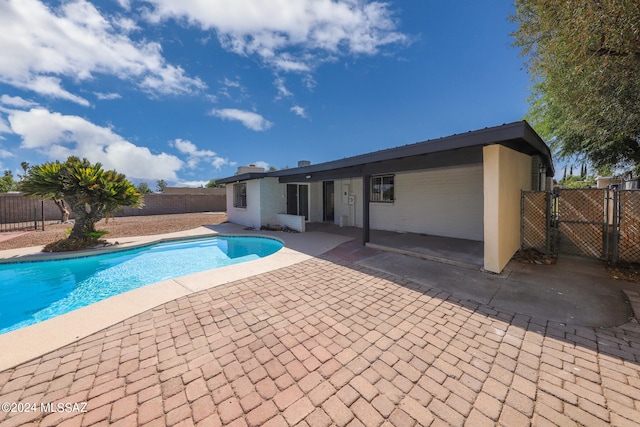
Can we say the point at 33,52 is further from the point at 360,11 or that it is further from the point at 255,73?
the point at 360,11

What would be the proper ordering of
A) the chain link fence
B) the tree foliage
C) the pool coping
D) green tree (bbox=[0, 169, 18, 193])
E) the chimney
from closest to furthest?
1. the pool coping
2. the tree foliage
3. the chain link fence
4. the chimney
5. green tree (bbox=[0, 169, 18, 193])

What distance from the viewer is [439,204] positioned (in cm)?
838

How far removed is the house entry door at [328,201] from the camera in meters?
12.6

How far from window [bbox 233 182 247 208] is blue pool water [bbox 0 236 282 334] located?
3.83 meters

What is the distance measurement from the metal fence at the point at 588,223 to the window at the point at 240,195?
11424mm

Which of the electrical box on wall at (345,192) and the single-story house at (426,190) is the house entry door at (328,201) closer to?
the single-story house at (426,190)

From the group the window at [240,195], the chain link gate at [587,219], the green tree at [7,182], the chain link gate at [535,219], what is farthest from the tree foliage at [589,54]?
the green tree at [7,182]

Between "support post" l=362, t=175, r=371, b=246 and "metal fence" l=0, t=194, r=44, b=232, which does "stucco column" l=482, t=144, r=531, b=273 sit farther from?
"metal fence" l=0, t=194, r=44, b=232

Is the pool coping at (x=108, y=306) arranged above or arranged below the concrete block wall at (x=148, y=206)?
below

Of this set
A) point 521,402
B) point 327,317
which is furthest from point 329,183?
point 521,402

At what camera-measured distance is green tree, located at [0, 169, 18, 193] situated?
31047 millimetres

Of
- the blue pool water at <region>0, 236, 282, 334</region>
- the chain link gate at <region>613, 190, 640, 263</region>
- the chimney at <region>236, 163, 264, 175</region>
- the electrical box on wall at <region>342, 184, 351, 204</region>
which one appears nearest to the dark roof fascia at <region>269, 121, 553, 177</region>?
the chain link gate at <region>613, 190, 640, 263</region>

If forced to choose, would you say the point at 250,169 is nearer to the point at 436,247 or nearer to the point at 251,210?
the point at 251,210

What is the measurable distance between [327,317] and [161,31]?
1116 centimetres
